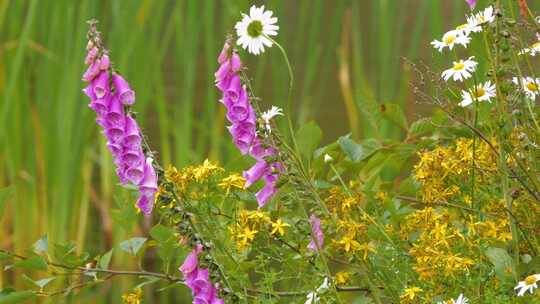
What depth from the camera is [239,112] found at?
1.35 m

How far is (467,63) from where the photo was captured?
152 centimetres

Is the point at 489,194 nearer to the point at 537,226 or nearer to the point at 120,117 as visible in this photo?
the point at 537,226

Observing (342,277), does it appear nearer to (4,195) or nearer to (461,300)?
(461,300)

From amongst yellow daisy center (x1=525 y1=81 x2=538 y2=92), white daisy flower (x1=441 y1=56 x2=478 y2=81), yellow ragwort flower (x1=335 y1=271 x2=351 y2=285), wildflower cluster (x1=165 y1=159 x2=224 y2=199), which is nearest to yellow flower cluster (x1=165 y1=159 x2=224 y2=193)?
wildflower cluster (x1=165 y1=159 x2=224 y2=199)

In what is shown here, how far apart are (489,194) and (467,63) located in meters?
0.19

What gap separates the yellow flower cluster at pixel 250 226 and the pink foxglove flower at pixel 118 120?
0.14 metres

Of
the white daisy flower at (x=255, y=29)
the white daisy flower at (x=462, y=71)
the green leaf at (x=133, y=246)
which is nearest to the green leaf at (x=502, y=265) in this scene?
the white daisy flower at (x=462, y=71)

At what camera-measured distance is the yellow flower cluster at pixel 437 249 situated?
1.36 metres

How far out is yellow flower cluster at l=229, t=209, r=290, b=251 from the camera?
1446 millimetres

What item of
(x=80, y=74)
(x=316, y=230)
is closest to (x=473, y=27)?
(x=316, y=230)

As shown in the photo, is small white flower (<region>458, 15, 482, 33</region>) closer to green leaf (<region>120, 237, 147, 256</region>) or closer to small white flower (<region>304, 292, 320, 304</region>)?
small white flower (<region>304, 292, 320, 304</region>)

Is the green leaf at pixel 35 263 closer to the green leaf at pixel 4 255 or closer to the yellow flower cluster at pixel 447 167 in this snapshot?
the green leaf at pixel 4 255

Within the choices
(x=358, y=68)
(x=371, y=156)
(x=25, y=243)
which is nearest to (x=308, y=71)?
(x=358, y=68)

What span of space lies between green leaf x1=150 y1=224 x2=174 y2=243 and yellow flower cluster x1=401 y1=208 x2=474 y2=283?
0.33m
